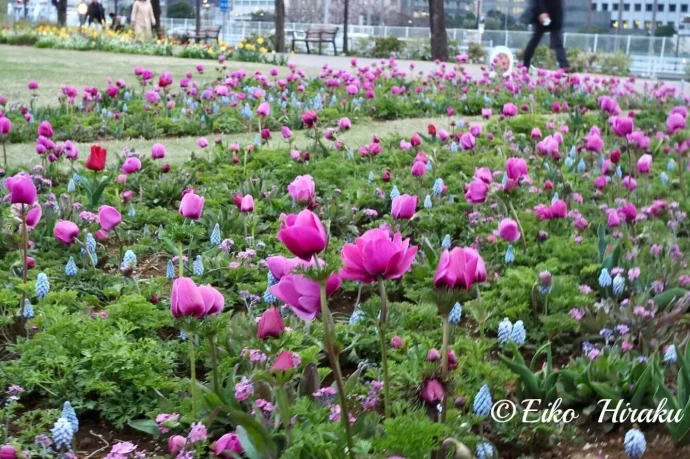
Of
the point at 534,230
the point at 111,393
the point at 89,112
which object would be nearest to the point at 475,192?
the point at 534,230

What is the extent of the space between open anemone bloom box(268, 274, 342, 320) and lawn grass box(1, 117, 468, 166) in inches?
158

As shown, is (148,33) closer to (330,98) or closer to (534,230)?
(330,98)

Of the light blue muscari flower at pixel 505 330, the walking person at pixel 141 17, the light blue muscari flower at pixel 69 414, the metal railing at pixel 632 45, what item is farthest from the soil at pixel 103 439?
the metal railing at pixel 632 45

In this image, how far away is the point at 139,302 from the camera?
106 inches

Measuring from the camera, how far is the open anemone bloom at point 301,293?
1.60m

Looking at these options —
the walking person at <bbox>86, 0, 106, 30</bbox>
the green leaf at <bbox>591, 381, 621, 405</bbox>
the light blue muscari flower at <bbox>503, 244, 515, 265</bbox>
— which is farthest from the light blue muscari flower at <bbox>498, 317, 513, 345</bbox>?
the walking person at <bbox>86, 0, 106, 30</bbox>

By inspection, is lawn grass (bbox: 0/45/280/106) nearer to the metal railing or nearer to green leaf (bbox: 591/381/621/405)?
green leaf (bbox: 591/381/621/405)

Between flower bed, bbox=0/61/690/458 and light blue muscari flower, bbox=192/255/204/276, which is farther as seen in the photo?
light blue muscari flower, bbox=192/255/204/276

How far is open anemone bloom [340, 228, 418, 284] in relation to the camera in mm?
1530

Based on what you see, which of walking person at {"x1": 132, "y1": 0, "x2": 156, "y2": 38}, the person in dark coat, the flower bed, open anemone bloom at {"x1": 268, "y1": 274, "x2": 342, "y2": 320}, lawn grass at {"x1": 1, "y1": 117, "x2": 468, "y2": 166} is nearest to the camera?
open anemone bloom at {"x1": 268, "y1": 274, "x2": 342, "y2": 320}

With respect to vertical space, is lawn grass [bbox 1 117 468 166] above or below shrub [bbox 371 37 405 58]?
below

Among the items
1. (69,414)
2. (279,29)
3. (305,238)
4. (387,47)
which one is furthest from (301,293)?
(387,47)

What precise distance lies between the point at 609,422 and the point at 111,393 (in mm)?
1328

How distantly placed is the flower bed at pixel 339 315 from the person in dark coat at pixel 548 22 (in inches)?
334
